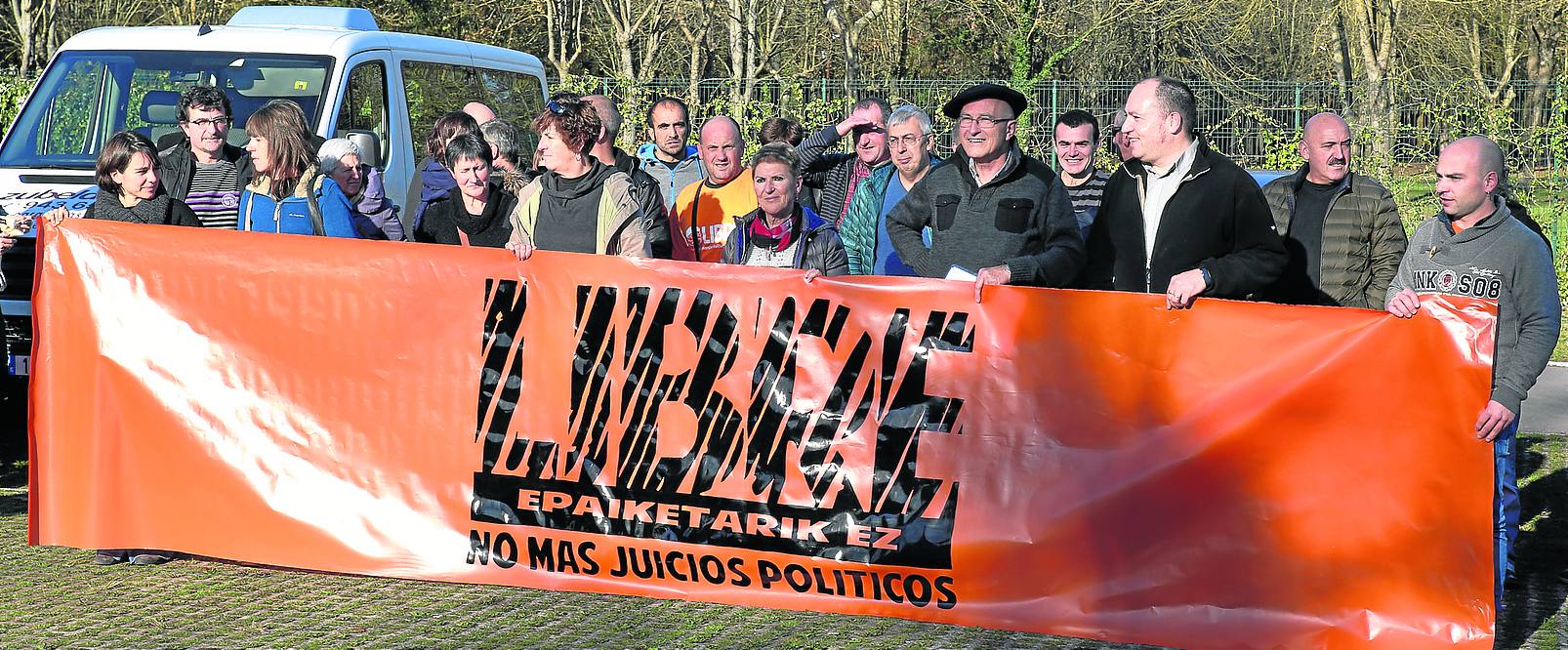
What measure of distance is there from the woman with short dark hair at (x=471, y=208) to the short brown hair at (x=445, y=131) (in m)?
1.33

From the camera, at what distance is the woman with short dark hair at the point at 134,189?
692 centimetres

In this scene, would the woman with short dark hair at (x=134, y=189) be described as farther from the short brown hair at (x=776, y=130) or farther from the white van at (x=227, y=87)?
the short brown hair at (x=776, y=130)

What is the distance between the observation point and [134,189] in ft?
22.8

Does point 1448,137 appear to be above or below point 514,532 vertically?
above

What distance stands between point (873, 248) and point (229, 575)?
300 cm

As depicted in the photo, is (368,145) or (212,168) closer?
(212,168)

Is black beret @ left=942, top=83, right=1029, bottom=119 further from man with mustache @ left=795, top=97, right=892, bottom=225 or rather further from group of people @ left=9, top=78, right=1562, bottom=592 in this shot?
man with mustache @ left=795, top=97, right=892, bottom=225

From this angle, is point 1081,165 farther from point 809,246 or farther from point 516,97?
point 516,97

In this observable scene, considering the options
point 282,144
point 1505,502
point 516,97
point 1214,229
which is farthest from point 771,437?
point 516,97

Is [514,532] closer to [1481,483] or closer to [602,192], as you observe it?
[602,192]

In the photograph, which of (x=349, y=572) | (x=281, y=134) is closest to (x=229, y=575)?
(x=349, y=572)

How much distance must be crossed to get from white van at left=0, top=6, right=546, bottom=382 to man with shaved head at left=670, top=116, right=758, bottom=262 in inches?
110

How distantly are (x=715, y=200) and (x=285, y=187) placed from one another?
197cm

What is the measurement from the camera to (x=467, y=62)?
1222cm
